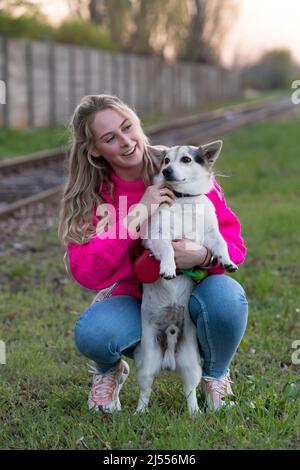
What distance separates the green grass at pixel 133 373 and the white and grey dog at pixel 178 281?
0.69ft

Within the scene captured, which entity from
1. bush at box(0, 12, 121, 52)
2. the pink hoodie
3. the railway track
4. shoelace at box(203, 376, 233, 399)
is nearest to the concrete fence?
bush at box(0, 12, 121, 52)

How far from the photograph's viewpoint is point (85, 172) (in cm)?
363

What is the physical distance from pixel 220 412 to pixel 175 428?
31cm

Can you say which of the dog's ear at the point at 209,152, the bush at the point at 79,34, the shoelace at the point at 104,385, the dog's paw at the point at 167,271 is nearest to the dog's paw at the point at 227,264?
the dog's paw at the point at 167,271

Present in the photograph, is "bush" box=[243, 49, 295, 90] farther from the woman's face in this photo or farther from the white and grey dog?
the white and grey dog

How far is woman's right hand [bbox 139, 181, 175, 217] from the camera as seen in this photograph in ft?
10.8

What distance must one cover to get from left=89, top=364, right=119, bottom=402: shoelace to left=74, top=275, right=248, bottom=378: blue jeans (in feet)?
0.33

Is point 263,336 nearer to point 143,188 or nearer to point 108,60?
point 143,188

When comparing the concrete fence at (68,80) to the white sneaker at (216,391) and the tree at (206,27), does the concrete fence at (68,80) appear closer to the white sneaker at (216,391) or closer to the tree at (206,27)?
the white sneaker at (216,391)

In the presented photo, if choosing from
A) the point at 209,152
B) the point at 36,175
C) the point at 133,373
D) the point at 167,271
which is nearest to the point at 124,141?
the point at 209,152

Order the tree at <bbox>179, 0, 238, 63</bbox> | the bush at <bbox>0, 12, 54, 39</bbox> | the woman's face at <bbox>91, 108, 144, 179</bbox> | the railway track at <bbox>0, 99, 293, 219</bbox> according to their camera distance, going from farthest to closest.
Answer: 1. the tree at <bbox>179, 0, 238, 63</bbox>
2. the bush at <bbox>0, 12, 54, 39</bbox>
3. the railway track at <bbox>0, 99, 293, 219</bbox>
4. the woman's face at <bbox>91, 108, 144, 179</bbox>

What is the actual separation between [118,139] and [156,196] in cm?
42

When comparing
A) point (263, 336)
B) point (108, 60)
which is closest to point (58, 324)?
point (263, 336)

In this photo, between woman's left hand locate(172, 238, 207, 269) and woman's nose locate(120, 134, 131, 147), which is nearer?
woman's left hand locate(172, 238, 207, 269)
